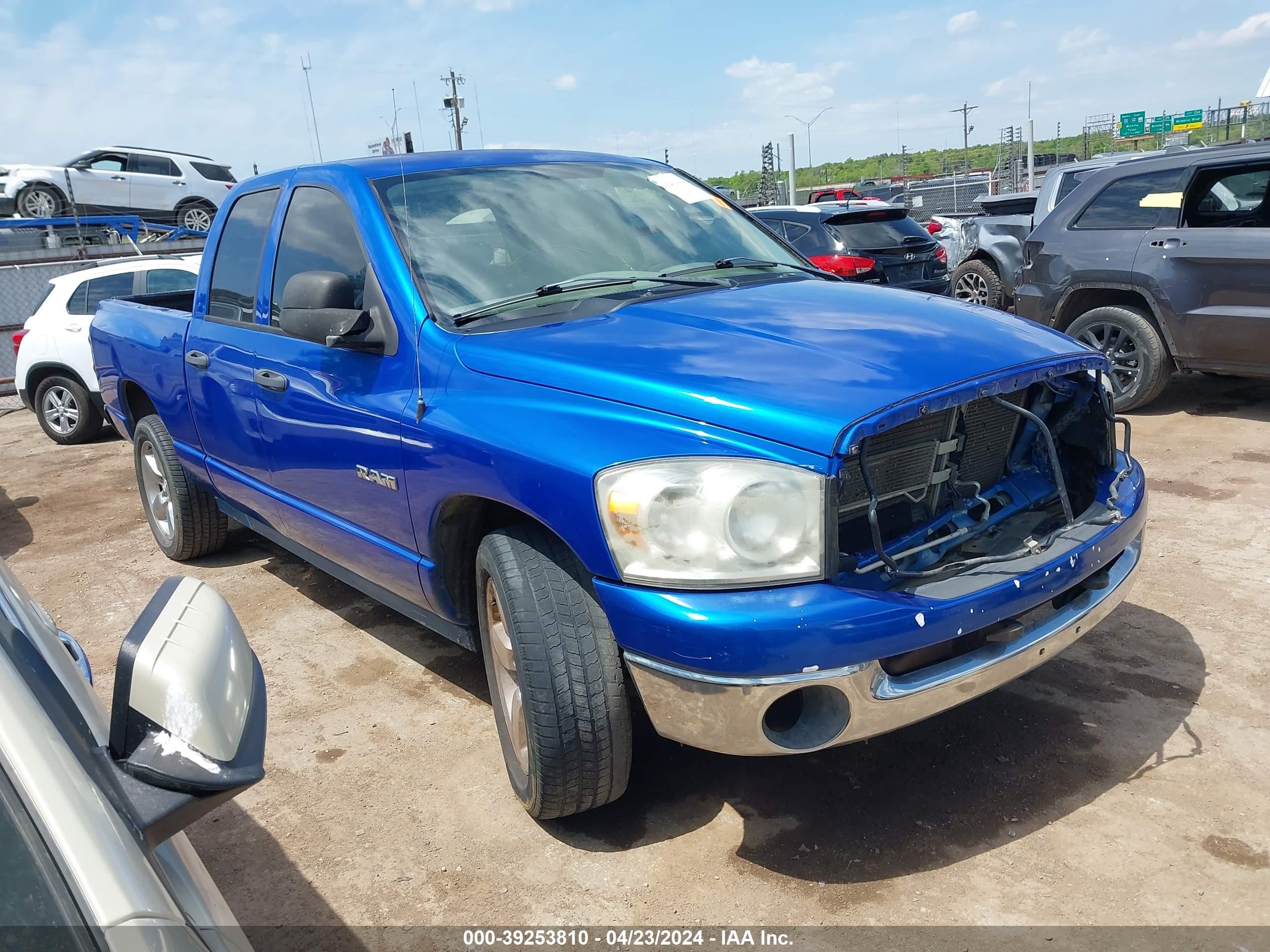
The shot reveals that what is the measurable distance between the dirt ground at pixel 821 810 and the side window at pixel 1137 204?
11.6 ft

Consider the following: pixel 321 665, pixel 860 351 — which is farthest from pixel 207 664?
pixel 321 665

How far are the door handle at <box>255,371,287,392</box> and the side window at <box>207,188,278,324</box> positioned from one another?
0.37m

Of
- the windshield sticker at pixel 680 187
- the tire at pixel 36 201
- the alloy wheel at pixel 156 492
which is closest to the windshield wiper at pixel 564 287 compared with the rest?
the windshield sticker at pixel 680 187

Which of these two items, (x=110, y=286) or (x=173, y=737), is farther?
(x=110, y=286)

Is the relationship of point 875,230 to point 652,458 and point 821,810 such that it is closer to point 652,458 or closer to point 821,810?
point 821,810

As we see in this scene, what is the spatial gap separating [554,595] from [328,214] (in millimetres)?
1863

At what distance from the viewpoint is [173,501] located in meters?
5.36

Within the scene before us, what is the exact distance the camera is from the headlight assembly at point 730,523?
2.28m

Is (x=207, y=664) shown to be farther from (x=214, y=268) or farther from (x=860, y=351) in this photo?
(x=214, y=268)

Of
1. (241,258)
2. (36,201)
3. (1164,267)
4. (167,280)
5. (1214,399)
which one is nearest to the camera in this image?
(241,258)

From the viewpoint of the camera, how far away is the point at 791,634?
7.30 ft

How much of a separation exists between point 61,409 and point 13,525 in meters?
3.41

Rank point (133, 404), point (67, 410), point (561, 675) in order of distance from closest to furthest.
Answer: point (561, 675)
point (133, 404)
point (67, 410)

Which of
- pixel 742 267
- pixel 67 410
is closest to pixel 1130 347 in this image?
pixel 742 267
